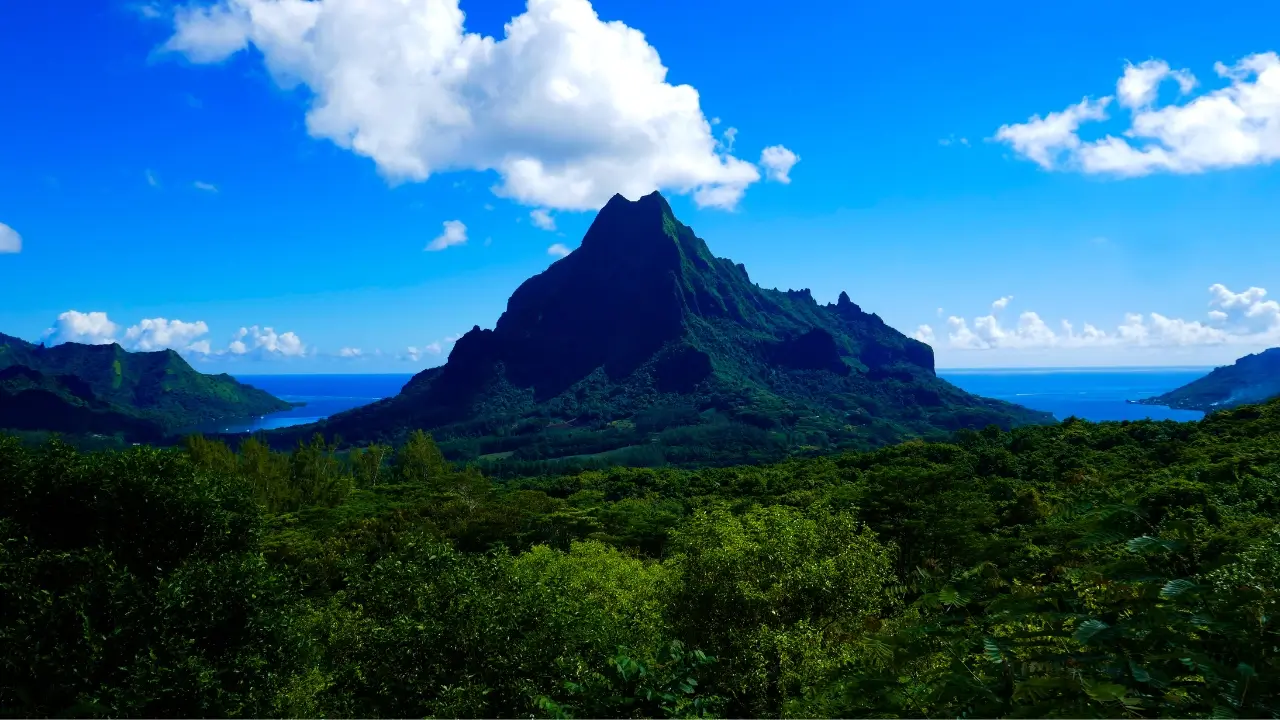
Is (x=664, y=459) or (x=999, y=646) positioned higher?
(x=999, y=646)

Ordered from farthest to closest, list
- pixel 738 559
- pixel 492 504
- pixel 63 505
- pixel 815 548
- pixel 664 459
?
1. pixel 664 459
2. pixel 492 504
3. pixel 815 548
4. pixel 738 559
5. pixel 63 505

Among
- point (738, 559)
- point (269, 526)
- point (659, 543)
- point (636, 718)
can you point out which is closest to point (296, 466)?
point (269, 526)

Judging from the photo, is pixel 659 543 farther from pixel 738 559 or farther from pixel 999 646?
Answer: pixel 999 646

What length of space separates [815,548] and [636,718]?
1136cm

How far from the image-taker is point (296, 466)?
264 ft

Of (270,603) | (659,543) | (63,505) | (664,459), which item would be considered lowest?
(664,459)

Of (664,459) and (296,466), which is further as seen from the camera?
(664,459)

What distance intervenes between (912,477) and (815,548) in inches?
823

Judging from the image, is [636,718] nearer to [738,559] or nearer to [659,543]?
[738,559]

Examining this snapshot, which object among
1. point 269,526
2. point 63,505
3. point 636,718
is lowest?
point 269,526

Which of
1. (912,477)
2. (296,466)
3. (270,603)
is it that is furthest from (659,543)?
(296,466)

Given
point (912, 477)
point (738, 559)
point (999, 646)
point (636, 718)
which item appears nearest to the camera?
point (999, 646)

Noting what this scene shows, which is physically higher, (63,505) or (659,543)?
(63,505)

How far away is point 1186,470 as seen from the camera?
37.1 m
